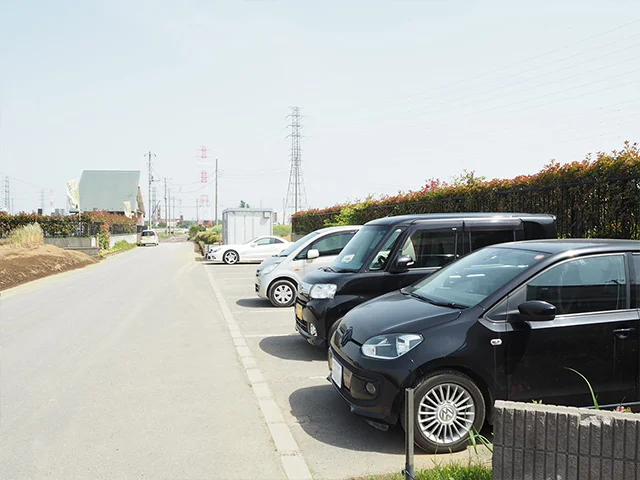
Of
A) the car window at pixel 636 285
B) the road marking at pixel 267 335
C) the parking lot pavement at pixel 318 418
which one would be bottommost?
the road marking at pixel 267 335

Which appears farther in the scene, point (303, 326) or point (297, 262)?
point (297, 262)

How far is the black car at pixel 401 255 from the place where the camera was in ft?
22.6

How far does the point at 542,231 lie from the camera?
7.23 metres

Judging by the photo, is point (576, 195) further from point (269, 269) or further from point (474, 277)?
point (269, 269)

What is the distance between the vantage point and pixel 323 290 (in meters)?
6.95

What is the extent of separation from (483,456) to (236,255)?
891 inches

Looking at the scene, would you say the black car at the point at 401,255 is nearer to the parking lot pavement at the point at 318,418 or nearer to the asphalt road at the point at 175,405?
the parking lot pavement at the point at 318,418

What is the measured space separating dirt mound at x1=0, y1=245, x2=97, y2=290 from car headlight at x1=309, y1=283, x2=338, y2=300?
→ 526 inches

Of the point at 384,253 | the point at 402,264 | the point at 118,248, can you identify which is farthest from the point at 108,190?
the point at 402,264

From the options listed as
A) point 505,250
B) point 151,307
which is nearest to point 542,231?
point 505,250

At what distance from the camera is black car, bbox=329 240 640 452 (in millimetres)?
4160

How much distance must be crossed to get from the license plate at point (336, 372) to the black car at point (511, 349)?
0.13 meters

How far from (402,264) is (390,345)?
104 inches

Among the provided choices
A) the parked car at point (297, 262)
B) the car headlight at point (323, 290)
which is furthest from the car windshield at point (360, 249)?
the parked car at point (297, 262)
